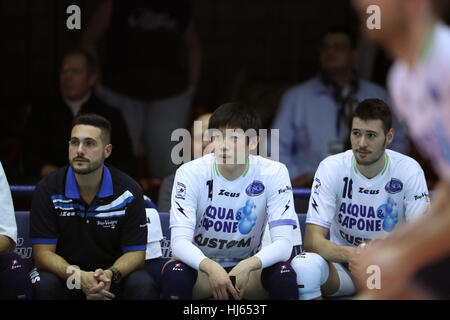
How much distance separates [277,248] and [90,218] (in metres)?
0.96

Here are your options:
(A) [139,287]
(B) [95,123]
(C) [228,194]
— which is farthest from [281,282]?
(B) [95,123]

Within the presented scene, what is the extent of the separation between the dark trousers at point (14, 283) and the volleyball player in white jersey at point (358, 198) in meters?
1.30

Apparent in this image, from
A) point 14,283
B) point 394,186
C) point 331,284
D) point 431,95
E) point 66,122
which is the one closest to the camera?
point 431,95

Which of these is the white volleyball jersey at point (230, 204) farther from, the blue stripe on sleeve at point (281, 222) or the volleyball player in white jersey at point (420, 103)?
the volleyball player in white jersey at point (420, 103)

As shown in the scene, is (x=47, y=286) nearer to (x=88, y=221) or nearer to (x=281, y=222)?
(x=88, y=221)

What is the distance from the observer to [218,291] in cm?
360

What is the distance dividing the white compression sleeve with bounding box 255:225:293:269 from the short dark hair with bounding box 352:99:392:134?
2.25 feet

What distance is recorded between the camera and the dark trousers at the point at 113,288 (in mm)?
3637

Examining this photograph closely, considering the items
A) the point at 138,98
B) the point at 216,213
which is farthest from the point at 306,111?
the point at 216,213

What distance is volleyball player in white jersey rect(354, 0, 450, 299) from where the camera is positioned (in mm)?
1989

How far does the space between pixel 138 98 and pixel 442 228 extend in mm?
3714

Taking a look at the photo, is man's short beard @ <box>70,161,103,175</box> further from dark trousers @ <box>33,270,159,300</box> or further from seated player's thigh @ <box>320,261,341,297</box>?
seated player's thigh @ <box>320,261,341,297</box>

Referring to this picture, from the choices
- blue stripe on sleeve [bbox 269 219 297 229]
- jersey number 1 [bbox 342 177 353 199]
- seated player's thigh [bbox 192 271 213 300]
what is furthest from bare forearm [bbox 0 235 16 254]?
jersey number 1 [bbox 342 177 353 199]

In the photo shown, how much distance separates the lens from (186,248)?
3.71 m
